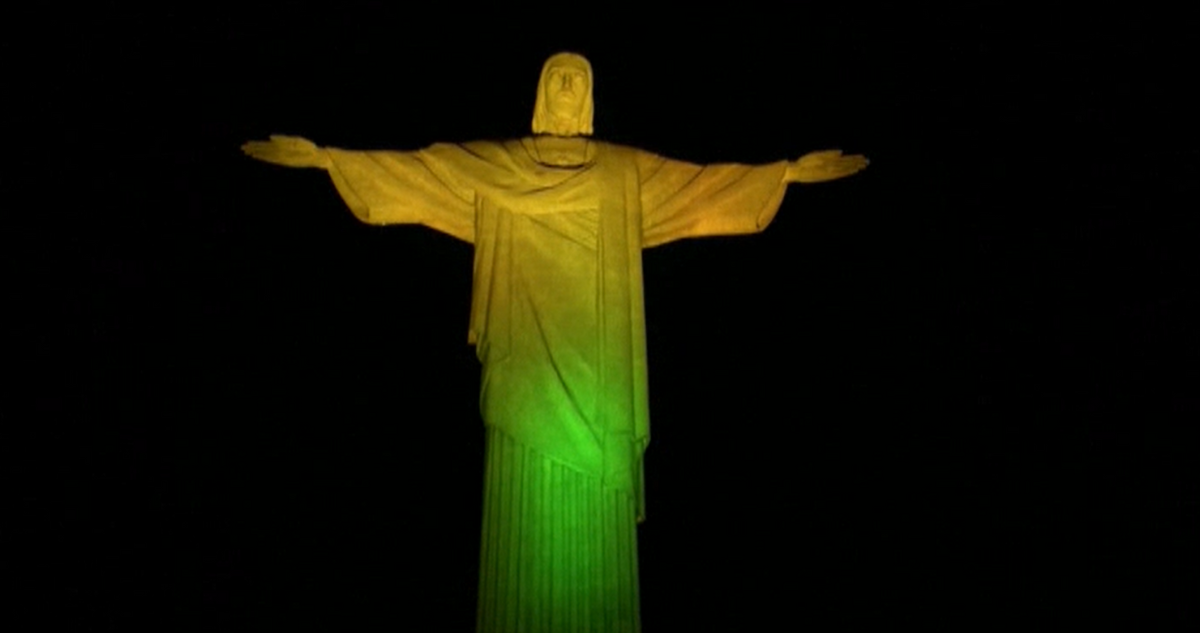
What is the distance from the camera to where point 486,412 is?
687cm

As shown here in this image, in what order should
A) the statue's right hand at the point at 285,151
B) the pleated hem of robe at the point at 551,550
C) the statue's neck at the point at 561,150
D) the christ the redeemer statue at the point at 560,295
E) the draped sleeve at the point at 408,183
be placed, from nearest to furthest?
1. the pleated hem of robe at the point at 551,550
2. the christ the redeemer statue at the point at 560,295
3. the statue's right hand at the point at 285,151
4. the draped sleeve at the point at 408,183
5. the statue's neck at the point at 561,150

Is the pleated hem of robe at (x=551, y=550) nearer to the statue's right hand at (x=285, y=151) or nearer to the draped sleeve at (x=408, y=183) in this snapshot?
the draped sleeve at (x=408, y=183)

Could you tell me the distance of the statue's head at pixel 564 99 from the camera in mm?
7633

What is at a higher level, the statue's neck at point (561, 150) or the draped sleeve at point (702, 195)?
the statue's neck at point (561, 150)

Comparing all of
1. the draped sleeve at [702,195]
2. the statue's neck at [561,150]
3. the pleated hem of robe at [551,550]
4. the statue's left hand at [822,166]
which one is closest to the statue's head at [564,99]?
the statue's neck at [561,150]

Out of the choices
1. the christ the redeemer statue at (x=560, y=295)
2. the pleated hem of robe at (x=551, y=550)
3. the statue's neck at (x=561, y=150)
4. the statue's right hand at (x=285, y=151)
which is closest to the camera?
the pleated hem of robe at (x=551, y=550)

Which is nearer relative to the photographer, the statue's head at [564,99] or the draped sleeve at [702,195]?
the draped sleeve at [702,195]

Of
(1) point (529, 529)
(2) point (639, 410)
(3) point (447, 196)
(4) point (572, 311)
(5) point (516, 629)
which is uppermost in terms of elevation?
(3) point (447, 196)

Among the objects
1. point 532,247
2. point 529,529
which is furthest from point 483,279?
point 529,529

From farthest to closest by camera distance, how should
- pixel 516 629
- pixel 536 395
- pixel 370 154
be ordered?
pixel 370 154, pixel 536 395, pixel 516 629

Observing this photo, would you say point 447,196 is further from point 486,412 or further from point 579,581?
point 579,581

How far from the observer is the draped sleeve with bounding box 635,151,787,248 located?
7480mm

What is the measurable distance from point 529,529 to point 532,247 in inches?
57.4

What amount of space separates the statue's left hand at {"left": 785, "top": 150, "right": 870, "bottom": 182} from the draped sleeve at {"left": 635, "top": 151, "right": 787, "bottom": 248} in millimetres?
67
